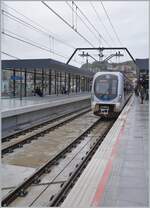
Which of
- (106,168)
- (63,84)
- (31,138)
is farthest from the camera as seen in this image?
(63,84)

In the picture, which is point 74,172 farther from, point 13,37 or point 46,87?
point 46,87

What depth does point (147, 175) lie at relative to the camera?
631 cm

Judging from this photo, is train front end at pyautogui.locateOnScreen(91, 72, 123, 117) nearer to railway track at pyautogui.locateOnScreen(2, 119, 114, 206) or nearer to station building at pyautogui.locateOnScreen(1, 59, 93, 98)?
station building at pyautogui.locateOnScreen(1, 59, 93, 98)

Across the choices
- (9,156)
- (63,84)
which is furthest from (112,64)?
(9,156)

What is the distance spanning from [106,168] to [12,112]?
975 centimetres

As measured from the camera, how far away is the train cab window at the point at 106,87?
1941cm

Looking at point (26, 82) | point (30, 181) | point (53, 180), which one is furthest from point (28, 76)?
point (30, 181)

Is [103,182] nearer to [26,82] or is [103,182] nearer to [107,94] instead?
[107,94]

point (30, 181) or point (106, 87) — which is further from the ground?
point (106, 87)

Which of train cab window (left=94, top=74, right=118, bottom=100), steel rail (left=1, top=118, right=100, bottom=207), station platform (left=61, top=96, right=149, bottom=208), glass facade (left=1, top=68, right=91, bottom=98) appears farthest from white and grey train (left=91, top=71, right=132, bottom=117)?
station platform (left=61, top=96, right=149, bottom=208)

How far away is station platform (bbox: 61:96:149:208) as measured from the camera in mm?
4887

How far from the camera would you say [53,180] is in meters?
7.73

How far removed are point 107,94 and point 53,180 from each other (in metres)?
12.2

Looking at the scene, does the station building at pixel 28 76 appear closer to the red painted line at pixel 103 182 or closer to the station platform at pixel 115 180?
the station platform at pixel 115 180
